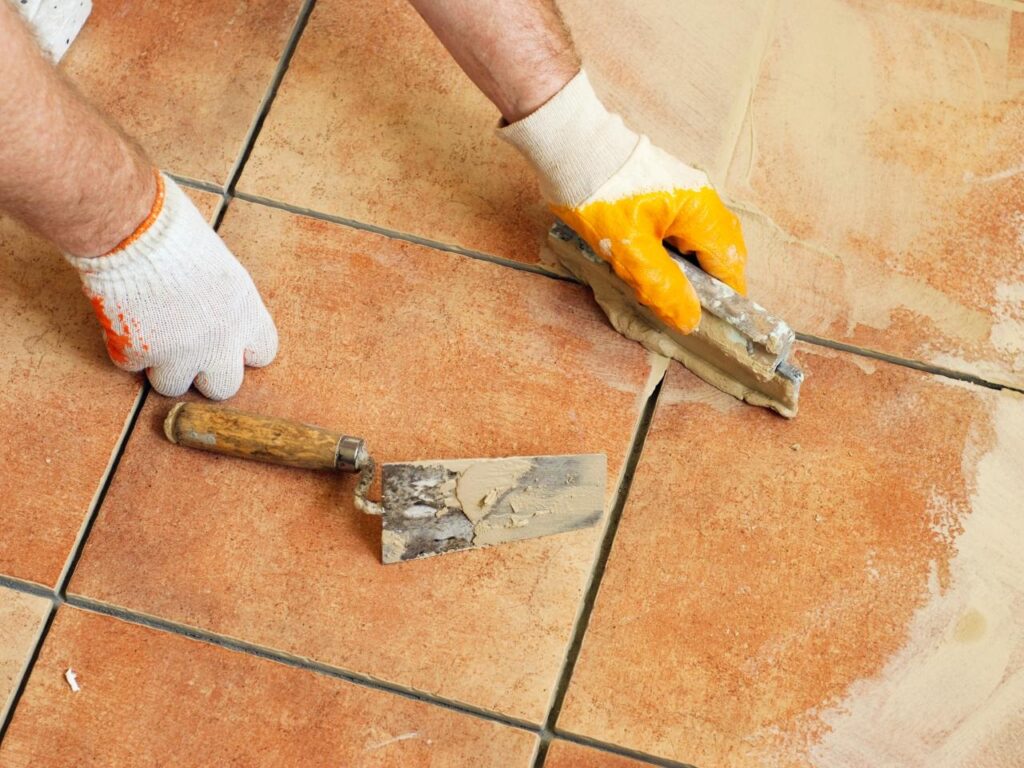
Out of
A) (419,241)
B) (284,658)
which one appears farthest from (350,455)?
Result: (419,241)

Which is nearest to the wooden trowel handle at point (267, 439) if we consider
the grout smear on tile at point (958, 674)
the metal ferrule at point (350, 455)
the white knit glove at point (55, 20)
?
the metal ferrule at point (350, 455)

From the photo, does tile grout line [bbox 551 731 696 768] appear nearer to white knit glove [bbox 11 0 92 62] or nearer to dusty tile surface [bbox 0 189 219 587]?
dusty tile surface [bbox 0 189 219 587]

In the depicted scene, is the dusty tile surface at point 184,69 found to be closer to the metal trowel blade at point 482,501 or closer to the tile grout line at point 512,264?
the tile grout line at point 512,264

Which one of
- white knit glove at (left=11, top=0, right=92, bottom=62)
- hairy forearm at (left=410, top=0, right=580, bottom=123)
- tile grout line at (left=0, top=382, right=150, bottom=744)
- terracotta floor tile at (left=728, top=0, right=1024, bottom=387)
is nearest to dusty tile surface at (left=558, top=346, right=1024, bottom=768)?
terracotta floor tile at (left=728, top=0, right=1024, bottom=387)

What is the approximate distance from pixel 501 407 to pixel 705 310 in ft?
1.14

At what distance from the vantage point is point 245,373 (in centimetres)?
160

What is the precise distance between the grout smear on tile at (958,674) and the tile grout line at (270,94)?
1.26 metres

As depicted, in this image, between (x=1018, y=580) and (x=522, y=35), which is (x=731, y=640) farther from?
(x=522, y=35)

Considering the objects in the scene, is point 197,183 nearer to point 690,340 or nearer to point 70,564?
point 70,564

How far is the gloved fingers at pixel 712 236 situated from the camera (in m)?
1.51

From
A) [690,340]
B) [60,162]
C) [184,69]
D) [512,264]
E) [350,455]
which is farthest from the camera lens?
[184,69]

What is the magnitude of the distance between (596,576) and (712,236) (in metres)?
0.55

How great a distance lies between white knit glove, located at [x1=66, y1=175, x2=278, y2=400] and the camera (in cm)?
146

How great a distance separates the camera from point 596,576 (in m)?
1.50
